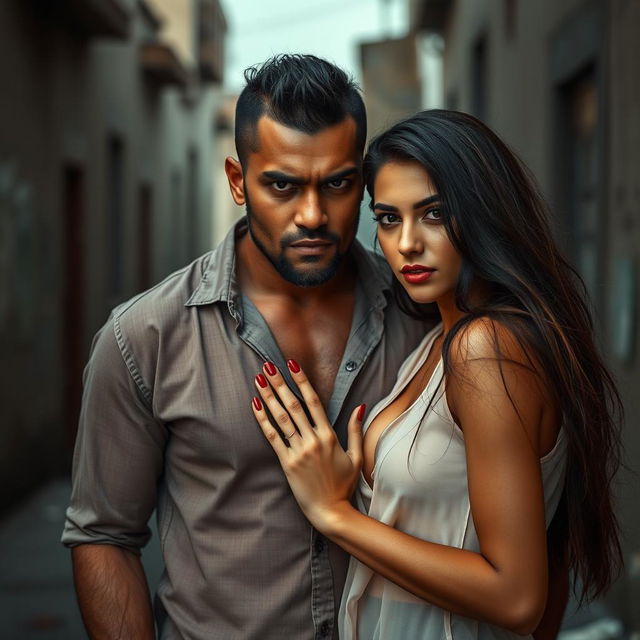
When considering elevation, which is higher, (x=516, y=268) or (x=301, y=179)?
(x=301, y=179)

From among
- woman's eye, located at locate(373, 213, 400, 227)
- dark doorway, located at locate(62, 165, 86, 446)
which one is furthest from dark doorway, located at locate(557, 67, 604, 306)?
dark doorway, located at locate(62, 165, 86, 446)

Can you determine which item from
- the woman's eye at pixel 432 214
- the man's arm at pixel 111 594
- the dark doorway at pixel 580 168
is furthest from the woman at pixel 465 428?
the dark doorway at pixel 580 168

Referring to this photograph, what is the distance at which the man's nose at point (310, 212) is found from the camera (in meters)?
2.52

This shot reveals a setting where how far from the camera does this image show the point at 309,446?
251 centimetres

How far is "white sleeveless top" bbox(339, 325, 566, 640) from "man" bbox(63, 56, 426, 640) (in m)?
0.13

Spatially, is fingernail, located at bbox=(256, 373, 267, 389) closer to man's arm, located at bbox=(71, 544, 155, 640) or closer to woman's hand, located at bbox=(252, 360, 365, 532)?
woman's hand, located at bbox=(252, 360, 365, 532)

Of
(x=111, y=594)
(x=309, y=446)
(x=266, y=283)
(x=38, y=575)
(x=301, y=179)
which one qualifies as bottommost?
(x=38, y=575)

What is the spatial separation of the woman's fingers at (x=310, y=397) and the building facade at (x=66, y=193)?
5548mm

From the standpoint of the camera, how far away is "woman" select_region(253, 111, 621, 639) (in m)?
2.25

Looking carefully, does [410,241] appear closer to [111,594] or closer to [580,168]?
[111,594]

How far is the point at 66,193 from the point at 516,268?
863cm

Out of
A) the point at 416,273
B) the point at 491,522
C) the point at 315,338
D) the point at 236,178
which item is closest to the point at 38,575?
the point at 315,338

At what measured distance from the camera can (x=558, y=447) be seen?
237 cm

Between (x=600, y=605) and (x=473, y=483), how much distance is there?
151 inches
